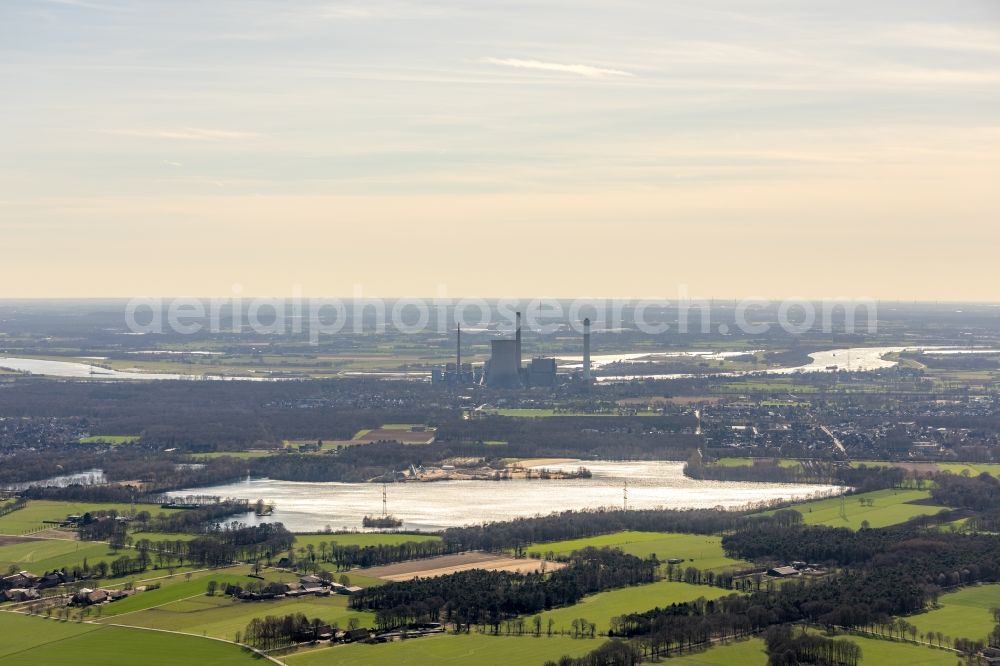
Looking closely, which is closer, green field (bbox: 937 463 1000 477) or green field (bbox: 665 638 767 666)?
green field (bbox: 665 638 767 666)

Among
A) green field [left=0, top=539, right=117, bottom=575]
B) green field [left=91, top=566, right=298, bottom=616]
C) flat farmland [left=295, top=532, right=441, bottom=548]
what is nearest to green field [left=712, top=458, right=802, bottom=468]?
flat farmland [left=295, top=532, right=441, bottom=548]

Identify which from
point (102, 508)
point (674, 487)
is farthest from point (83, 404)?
point (674, 487)

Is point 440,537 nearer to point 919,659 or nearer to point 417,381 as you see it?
point 919,659

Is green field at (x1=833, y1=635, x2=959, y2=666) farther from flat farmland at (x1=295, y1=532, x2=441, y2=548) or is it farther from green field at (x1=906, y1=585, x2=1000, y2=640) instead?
flat farmland at (x1=295, y1=532, x2=441, y2=548)

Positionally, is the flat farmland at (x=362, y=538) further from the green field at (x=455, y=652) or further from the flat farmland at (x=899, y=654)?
the flat farmland at (x=899, y=654)

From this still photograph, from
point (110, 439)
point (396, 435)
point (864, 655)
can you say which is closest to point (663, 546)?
point (864, 655)

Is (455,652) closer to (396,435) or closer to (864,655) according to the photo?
(864,655)
